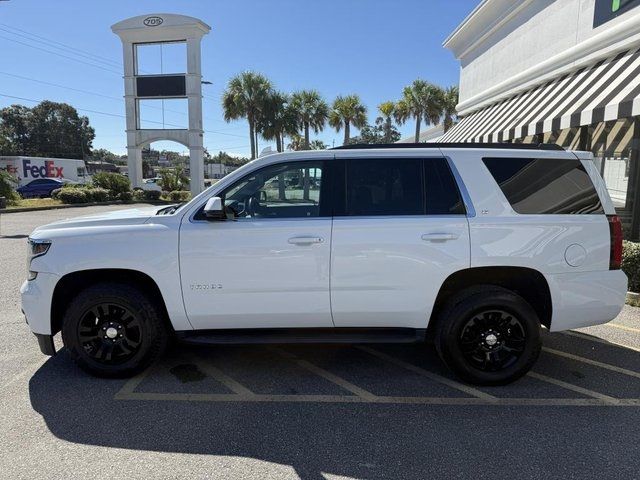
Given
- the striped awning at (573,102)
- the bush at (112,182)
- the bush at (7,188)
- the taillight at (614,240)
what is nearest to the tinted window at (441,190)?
the taillight at (614,240)

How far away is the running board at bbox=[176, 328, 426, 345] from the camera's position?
3736 mm

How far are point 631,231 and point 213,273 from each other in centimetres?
835

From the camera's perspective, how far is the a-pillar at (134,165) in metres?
28.4

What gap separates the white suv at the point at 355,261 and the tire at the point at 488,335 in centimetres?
1

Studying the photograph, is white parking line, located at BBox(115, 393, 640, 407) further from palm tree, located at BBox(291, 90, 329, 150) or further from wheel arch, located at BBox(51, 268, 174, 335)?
palm tree, located at BBox(291, 90, 329, 150)

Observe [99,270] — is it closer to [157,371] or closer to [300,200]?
[157,371]

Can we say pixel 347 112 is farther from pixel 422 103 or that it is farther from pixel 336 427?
pixel 336 427

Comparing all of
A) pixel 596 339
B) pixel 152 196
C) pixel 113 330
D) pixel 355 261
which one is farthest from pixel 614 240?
pixel 152 196

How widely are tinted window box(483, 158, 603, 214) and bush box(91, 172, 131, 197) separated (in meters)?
27.9

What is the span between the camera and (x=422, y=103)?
33312 mm

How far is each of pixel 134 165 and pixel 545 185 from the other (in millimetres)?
29192

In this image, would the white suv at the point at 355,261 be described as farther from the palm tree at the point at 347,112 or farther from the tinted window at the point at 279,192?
the palm tree at the point at 347,112

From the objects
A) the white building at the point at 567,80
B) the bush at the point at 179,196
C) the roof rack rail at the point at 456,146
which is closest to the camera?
the roof rack rail at the point at 456,146

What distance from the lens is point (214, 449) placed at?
2.98 metres
